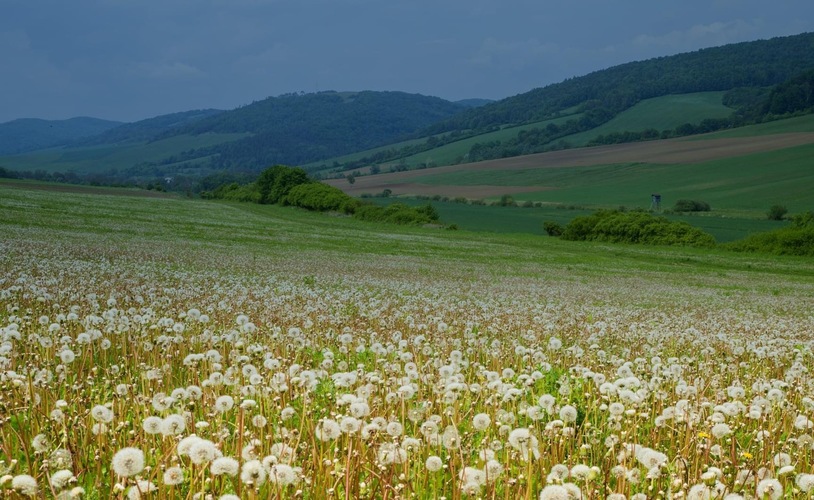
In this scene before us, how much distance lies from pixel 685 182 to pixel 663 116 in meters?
74.6

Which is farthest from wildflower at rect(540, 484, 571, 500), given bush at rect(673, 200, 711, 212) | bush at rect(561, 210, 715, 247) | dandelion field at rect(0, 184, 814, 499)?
bush at rect(673, 200, 711, 212)

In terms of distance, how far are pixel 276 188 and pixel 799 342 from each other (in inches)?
3920

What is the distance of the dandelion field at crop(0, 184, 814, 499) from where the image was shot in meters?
4.01

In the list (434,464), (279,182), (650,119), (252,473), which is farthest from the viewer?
(650,119)

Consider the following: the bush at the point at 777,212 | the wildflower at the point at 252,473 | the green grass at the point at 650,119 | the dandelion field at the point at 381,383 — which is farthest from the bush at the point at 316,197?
the wildflower at the point at 252,473

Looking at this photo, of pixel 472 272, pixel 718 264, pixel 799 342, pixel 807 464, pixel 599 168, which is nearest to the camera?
pixel 807 464

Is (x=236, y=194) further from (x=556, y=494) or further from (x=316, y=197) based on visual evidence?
(x=556, y=494)

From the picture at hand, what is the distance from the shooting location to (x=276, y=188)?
10881 centimetres

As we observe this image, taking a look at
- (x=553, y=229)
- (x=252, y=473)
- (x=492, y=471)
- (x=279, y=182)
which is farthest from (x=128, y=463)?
(x=279, y=182)

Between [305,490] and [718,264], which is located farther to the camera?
[718,264]

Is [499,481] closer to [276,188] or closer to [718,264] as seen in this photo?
[718,264]

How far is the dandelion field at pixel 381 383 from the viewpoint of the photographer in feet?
13.1

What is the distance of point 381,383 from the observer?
21.2ft

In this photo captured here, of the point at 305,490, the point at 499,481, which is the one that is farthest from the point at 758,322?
the point at 305,490
